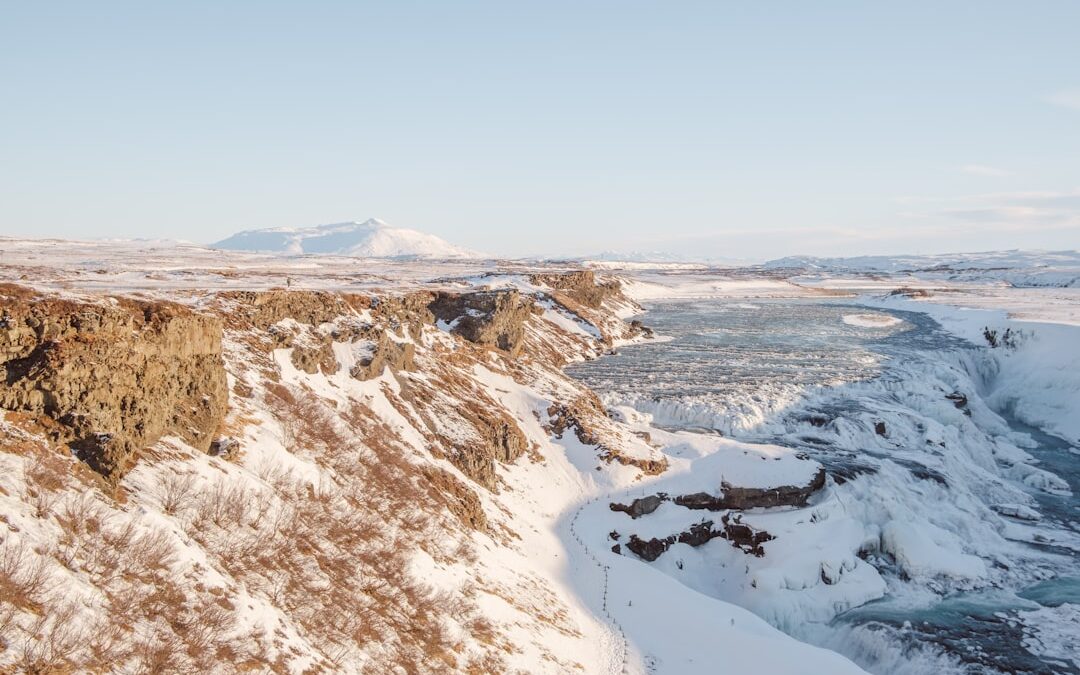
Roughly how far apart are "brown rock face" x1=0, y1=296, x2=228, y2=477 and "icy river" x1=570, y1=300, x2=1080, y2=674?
18.3 metres

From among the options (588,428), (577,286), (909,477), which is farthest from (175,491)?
(577,286)

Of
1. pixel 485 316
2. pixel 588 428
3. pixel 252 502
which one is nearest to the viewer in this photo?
pixel 252 502

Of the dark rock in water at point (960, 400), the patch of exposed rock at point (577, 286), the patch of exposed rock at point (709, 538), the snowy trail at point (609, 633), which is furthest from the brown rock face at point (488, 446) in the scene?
the patch of exposed rock at point (577, 286)

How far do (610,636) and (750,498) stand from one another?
509 inches

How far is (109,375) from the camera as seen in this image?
52.9 feet

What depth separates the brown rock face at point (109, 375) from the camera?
574 inches

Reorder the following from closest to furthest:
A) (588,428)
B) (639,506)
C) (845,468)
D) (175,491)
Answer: (175,491)
(639,506)
(845,468)
(588,428)

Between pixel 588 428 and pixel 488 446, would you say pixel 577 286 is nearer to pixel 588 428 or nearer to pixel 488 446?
pixel 588 428

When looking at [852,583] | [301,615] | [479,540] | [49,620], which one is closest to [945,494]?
[852,583]

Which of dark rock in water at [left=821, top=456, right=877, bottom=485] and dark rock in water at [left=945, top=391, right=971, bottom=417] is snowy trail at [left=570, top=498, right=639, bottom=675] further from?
dark rock in water at [left=945, top=391, right=971, bottom=417]

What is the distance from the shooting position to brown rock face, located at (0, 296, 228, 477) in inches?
574

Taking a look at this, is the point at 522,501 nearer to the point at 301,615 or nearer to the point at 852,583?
the point at 852,583

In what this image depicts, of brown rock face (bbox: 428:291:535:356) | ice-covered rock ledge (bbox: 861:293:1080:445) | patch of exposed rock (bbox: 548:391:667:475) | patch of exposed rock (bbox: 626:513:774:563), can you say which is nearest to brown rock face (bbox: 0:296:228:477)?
patch of exposed rock (bbox: 626:513:774:563)

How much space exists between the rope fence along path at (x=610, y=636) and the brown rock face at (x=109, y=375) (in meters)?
13.9
